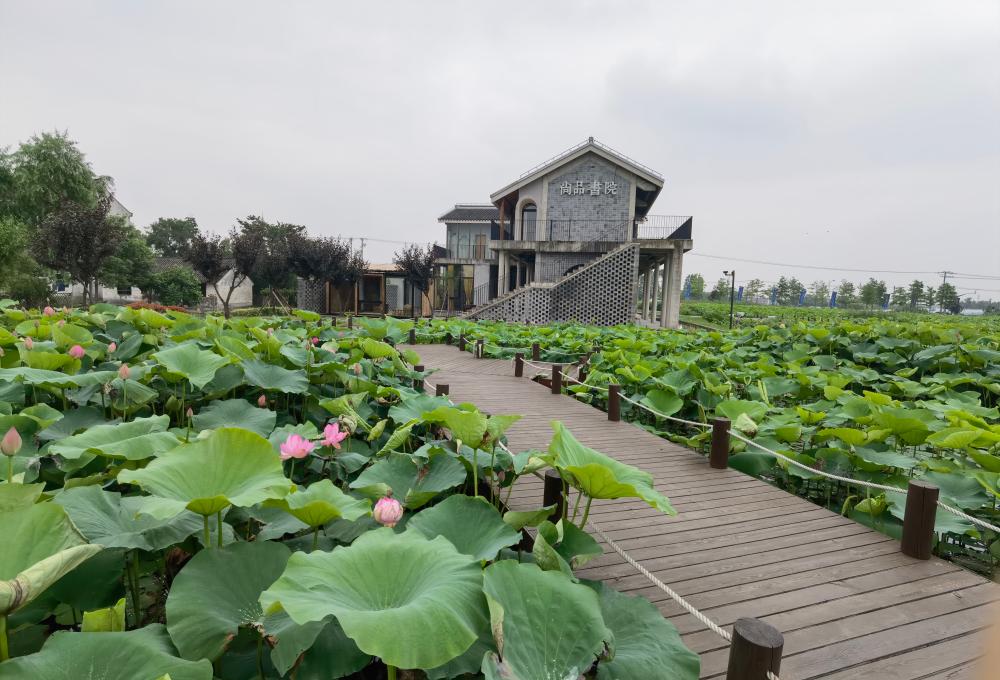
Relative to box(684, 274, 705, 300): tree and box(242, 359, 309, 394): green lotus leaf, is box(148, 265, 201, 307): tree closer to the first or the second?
box(242, 359, 309, 394): green lotus leaf

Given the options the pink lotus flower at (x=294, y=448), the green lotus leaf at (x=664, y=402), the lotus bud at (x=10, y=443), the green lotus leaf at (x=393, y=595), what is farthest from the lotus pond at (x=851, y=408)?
the lotus bud at (x=10, y=443)

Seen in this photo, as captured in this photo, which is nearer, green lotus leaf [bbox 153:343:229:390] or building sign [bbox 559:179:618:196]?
green lotus leaf [bbox 153:343:229:390]

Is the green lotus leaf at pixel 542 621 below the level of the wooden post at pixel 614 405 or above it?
above

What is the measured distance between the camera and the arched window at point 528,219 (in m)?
21.1

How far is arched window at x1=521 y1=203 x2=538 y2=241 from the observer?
2108 cm

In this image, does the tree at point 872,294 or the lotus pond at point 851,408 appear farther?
the tree at point 872,294

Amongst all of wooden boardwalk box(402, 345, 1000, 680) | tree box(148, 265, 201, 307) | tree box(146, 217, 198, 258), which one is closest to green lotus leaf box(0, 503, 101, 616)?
wooden boardwalk box(402, 345, 1000, 680)

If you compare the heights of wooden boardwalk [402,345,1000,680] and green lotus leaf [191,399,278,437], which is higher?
green lotus leaf [191,399,278,437]

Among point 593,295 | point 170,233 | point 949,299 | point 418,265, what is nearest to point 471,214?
point 418,265

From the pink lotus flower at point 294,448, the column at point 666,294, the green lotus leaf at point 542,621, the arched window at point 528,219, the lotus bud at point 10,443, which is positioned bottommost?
the green lotus leaf at point 542,621

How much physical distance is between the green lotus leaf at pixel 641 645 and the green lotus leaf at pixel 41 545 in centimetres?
115

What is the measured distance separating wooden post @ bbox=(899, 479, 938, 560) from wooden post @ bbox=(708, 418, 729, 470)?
1.27 meters

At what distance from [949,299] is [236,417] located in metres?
70.9

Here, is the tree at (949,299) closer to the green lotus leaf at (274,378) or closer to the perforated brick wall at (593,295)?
the perforated brick wall at (593,295)
